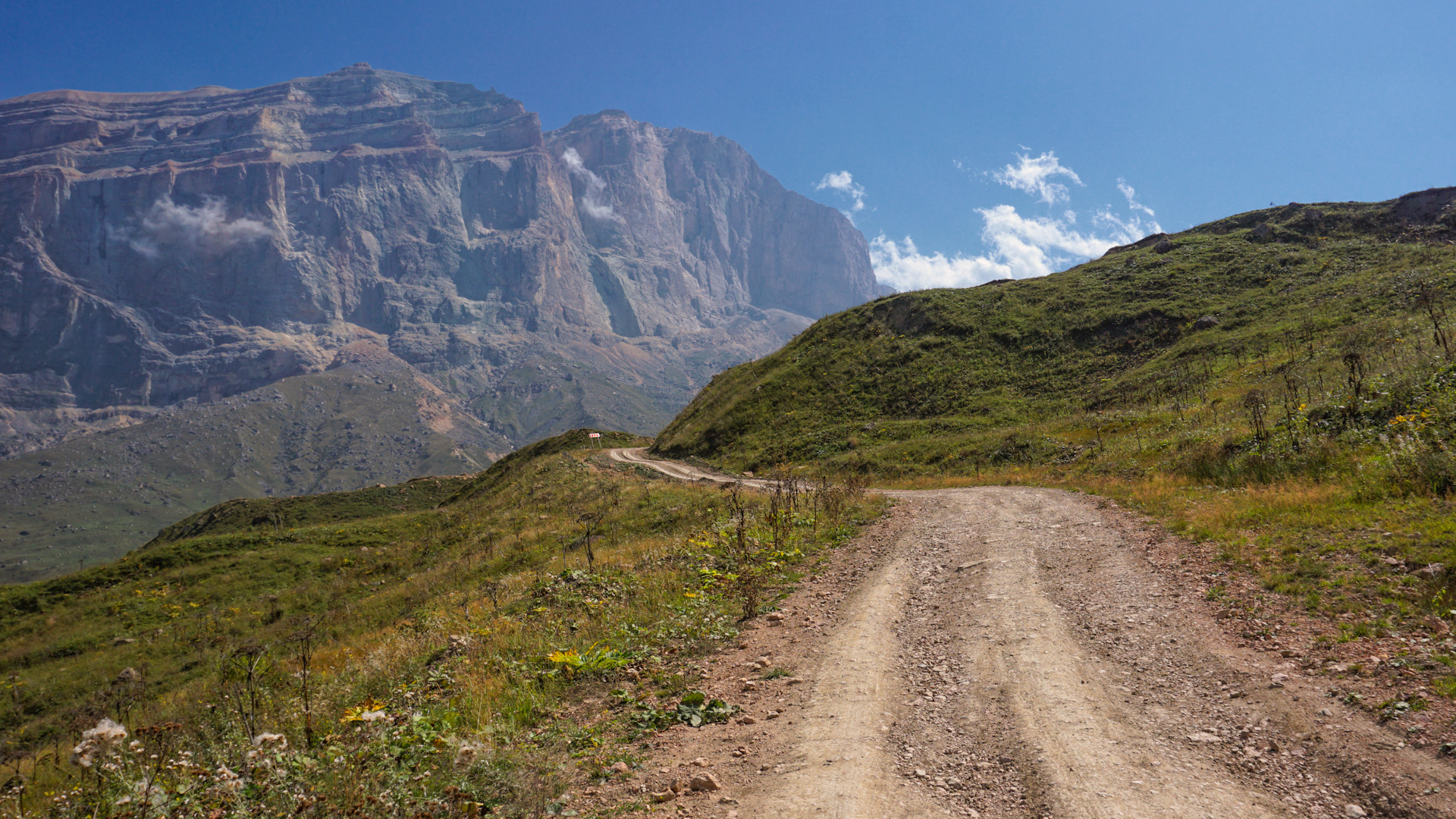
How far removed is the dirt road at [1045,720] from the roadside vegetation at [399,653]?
1.41m

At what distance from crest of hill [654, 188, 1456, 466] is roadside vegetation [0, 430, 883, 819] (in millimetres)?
16065

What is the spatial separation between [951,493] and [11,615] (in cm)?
4086

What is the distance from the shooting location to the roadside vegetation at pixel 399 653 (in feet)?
18.2

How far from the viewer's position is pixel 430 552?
3064 cm

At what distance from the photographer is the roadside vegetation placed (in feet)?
18.2

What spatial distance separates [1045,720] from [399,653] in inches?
416

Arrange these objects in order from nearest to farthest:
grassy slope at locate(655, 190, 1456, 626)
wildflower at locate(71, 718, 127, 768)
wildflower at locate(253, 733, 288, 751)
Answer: wildflower at locate(71, 718, 127, 768), wildflower at locate(253, 733, 288, 751), grassy slope at locate(655, 190, 1456, 626)

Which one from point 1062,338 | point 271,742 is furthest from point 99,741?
point 1062,338

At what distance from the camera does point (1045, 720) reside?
6.66 metres

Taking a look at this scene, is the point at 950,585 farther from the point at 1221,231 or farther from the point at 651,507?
the point at 1221,231

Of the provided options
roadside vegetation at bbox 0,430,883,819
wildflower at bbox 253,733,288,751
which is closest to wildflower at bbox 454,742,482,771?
roadside vegetation at bbox 0,430,883,819

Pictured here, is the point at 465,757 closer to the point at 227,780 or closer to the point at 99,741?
the point at 227,780

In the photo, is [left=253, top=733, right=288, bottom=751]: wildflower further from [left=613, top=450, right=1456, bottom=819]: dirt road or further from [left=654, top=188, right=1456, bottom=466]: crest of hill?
[left=654, top=188, right=1456, bottom=466]: crest of hill

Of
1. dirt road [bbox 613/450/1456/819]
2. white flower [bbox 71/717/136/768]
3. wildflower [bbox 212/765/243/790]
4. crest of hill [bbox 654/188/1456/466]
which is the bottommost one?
dirt road [bbox 613/450/1456/819]
